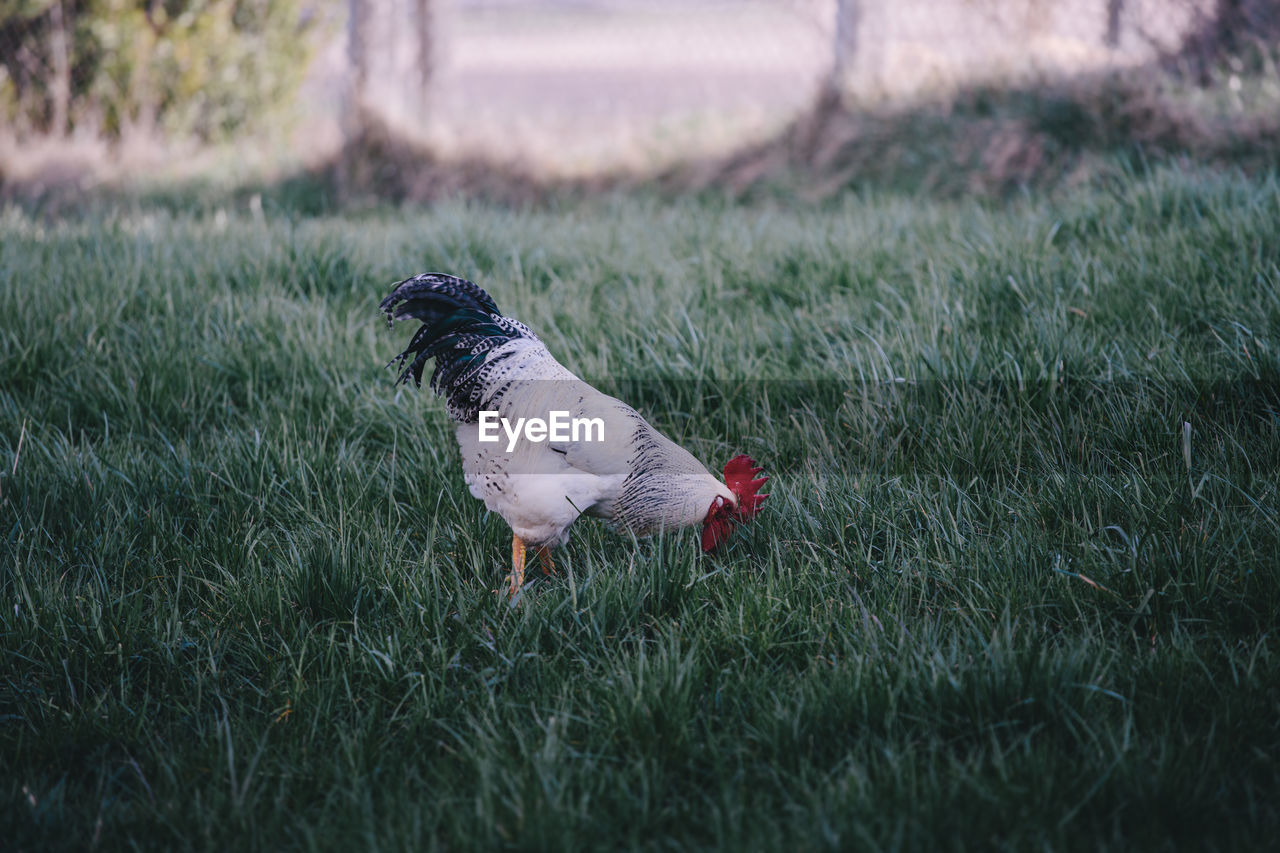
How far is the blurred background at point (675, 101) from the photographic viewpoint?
5648mm

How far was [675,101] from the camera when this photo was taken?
9055 mm

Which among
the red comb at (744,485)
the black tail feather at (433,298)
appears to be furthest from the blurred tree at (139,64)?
the red comb at (744,485)

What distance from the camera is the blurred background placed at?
222 inches

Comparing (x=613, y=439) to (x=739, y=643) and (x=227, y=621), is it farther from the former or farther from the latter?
(x=227, y=621)

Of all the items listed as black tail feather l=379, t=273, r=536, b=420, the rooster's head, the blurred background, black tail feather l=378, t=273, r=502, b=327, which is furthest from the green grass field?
the blurred background

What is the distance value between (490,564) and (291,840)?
96cm

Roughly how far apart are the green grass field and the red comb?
13cm

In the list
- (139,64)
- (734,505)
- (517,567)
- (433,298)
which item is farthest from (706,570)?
(139,64)

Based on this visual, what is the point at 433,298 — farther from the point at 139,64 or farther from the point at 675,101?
the point at 675,101

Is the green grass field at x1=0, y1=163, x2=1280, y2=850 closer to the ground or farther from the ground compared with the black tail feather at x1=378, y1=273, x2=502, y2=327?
closer to the ground

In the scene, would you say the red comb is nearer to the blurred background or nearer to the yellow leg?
the yellow leg

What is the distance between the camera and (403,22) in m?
7.57

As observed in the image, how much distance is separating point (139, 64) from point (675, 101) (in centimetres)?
491

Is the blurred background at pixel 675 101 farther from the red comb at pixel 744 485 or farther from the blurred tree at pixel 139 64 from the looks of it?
the red comb at pixel 744 485
